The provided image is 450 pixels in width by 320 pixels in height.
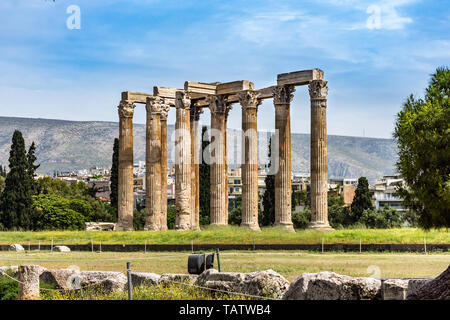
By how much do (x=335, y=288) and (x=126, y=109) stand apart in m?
38.8

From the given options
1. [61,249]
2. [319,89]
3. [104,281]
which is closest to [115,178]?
[319,89]

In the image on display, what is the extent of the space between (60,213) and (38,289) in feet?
186

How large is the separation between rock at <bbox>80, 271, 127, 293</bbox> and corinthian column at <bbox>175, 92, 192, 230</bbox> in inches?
1081

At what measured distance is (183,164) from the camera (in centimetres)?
4862

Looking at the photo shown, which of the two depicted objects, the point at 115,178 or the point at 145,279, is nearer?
the point at 145,279

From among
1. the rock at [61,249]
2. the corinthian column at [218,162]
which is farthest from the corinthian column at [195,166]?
the rock at [61,249]

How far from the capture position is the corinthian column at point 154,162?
50934 millimetres

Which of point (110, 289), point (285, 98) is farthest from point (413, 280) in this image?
point (285, 98)

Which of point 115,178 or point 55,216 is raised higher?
point 115,178

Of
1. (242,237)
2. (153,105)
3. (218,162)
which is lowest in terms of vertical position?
(242,237)

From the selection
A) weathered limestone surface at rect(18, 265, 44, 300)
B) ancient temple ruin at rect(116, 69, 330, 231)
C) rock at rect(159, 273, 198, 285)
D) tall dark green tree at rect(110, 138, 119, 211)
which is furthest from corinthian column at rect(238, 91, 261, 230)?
weathered limestone surface at rect(18, 265, 44, 300)

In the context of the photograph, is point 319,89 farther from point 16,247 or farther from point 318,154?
point 16,247

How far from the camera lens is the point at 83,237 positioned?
145 ft
